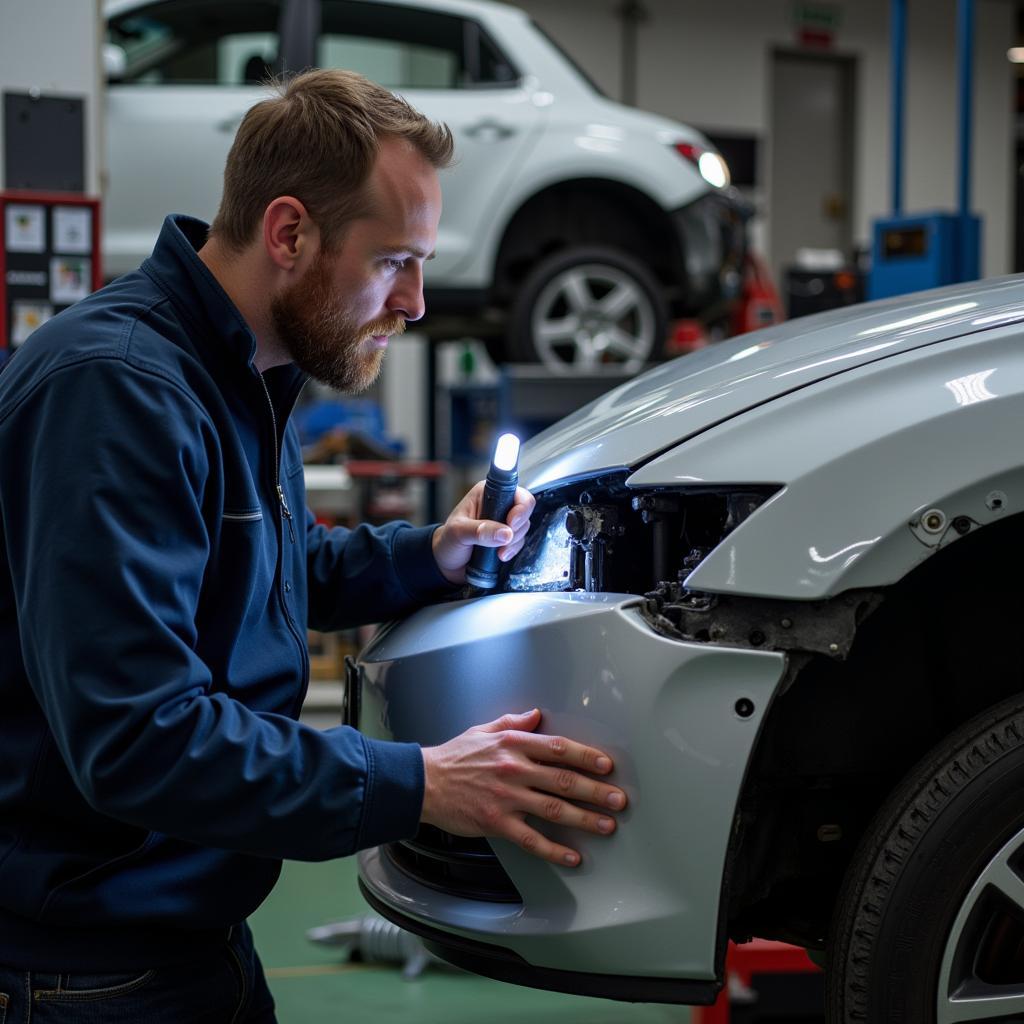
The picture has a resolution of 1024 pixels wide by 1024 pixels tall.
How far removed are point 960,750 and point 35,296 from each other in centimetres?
293

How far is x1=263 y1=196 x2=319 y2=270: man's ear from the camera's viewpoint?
1.27m

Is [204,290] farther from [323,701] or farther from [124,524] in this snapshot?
[323,701]

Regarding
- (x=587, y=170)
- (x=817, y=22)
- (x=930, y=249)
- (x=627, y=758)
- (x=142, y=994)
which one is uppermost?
(x=817, y=22)

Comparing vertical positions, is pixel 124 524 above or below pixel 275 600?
above

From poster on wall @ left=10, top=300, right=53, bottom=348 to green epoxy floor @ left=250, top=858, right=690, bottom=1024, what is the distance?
68.0 inches

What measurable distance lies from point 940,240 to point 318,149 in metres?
3.95

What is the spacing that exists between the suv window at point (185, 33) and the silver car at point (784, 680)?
4.00 meters

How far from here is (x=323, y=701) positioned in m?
4.47

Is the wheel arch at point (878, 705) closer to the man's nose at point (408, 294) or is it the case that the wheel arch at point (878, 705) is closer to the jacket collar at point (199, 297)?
the man's nose at point (408, 294)

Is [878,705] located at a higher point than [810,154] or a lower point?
lower

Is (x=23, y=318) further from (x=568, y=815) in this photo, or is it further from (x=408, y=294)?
(x=568, y=815)

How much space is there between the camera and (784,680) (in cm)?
116

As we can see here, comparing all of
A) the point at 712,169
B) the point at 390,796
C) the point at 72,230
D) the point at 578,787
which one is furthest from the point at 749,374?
the point at 712,169

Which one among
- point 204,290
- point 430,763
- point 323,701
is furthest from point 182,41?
point 430,763
